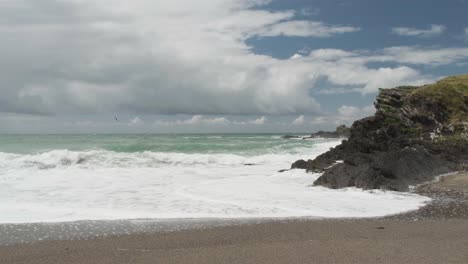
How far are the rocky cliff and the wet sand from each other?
615cm

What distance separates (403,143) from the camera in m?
25.6

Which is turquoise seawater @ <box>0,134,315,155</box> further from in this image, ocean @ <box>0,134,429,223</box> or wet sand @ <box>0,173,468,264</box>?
wet sand @ <box>0,173,468,264</box>

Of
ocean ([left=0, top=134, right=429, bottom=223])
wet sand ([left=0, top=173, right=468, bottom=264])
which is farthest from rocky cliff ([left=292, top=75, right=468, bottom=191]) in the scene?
wet sand ([left=0, top=173, right=468, bottom=264])

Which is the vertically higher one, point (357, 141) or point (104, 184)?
point (357, 141)

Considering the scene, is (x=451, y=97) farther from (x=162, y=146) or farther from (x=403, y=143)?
(x=162, y=146)

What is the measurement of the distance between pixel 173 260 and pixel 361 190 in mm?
9635

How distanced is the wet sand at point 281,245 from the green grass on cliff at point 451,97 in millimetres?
23380

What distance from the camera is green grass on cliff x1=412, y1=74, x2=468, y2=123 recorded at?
30119 mm

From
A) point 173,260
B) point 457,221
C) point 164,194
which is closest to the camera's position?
point 173,260

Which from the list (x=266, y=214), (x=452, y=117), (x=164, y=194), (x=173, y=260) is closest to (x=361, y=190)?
(x=266, y=214)

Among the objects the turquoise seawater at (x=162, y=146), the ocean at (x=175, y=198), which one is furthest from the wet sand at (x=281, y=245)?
the turquoise seawater at (x=162, y=146)

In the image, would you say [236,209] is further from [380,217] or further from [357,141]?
[357,141]

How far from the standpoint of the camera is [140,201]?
12414 millimetres

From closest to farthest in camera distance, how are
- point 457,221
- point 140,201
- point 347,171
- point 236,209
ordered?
point 457,221
point 236,209
point 140,201
point 347,171
